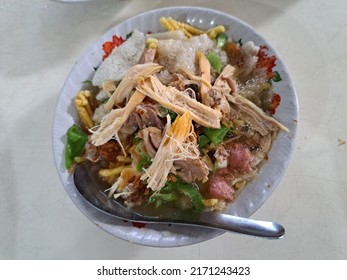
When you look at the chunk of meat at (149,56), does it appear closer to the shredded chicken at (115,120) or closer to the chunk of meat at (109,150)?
the shredded chicken at (115,120)

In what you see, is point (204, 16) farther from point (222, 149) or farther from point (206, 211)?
point (206, 211)

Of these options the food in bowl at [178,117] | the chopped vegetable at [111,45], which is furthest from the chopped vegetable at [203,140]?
the chopped vegetable at [111,45]

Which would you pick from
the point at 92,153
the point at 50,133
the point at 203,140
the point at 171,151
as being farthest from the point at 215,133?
the point at 50,133

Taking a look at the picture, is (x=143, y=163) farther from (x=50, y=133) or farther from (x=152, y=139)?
(x=50, y=133)

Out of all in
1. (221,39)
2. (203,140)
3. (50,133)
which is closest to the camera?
(203,140)

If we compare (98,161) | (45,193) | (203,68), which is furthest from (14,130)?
(203,68)

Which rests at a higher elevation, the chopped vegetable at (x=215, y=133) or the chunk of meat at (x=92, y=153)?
the chopped vegetable at (x=215, y=133)

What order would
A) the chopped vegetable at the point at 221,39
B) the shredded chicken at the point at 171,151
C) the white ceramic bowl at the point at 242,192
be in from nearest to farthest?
1. the shredded chicken at the point at 171,151
2. the white ceramic bowl at the point at 242,192
3. the chopped vegetable at the point at 221,39
